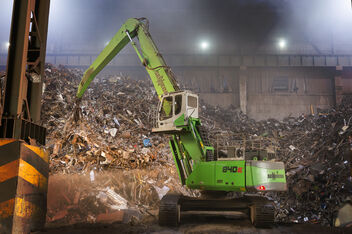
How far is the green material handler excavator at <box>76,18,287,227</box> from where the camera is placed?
6.17m

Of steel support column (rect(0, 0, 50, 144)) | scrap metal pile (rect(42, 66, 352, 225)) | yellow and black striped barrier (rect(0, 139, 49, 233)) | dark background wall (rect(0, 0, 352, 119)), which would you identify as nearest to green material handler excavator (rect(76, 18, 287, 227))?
yellow and black striped barrier (rect(0, 139, 49, 233))

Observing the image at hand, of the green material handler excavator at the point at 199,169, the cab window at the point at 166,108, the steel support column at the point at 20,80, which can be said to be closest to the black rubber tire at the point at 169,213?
the green material handler excavator at the point at 199,169

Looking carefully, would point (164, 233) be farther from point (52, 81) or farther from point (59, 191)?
point (52, 81)

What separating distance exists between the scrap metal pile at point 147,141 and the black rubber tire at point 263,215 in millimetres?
3435

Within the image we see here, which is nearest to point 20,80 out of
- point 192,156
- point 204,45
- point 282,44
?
point 192,156

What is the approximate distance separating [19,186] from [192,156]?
390cm

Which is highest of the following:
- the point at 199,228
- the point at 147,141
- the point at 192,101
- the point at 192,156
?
the point at 192,101

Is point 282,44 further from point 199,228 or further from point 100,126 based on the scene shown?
point 199,228

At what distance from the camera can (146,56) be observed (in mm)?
8359

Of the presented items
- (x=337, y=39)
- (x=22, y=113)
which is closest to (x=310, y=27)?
(x=337, y=39)

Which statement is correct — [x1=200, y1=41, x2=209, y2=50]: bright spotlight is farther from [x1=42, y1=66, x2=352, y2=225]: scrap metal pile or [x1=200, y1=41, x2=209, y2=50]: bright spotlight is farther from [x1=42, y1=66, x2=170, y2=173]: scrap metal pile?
[x1=42, y1=66, x2=352, y2=225]: scrap metal pile

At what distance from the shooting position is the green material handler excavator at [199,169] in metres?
6.17

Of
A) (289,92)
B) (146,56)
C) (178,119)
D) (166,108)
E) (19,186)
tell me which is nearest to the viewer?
(19,186)

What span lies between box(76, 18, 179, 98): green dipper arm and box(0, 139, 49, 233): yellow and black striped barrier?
159 inches
